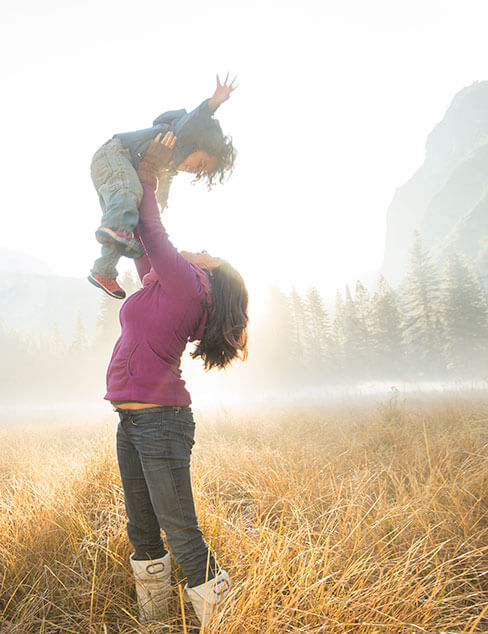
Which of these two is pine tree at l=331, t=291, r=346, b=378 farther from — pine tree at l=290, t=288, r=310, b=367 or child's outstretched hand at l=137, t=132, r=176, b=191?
child's outstretched hand at l=137, t=132, r=176, b=191

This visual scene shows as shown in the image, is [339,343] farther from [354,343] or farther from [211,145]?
[211,145]

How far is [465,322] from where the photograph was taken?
2938 centimetres

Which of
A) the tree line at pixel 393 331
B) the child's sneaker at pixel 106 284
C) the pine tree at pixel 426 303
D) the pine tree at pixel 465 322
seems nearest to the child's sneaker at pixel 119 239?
the child's sneaker at pixel 106 284

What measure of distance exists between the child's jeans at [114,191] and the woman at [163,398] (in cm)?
→ 6

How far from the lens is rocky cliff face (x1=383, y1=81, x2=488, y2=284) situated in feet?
297

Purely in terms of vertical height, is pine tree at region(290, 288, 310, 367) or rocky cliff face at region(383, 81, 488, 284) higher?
rocky cliff face at region(383, 81, 488, 284)

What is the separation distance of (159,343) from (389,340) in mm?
36993

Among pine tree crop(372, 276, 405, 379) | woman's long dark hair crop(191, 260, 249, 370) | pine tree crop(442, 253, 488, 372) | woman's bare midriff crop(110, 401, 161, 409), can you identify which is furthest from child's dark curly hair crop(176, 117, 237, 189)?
pine tree crop(372, 276, 405, 379)

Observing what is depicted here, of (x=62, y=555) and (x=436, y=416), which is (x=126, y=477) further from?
(x=436, y=416)

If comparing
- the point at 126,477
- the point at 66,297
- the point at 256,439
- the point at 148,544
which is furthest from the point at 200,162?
the point at 66,297

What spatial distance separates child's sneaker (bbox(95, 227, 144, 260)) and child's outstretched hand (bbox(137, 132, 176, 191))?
1.22 feet

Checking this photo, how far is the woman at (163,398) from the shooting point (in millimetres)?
1459

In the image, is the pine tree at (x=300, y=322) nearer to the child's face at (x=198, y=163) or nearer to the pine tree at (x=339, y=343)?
the pine tree at (x=339, y=343)

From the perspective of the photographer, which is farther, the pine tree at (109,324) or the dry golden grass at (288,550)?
the pine tree at (109,324)
